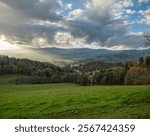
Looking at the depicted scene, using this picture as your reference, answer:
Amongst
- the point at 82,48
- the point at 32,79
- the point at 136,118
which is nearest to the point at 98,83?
the point at 82,48

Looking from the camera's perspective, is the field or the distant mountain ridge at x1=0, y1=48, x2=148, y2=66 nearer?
the field

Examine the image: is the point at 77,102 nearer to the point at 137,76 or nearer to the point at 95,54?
the point at 95,54

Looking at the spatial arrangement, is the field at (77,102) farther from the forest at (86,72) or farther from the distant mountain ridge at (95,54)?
the distant mountain ridge at (95,54)

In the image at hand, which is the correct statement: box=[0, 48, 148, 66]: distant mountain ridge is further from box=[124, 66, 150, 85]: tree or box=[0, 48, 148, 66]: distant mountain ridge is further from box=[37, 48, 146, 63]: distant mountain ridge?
box=[124, 66, 150, 85]: tree

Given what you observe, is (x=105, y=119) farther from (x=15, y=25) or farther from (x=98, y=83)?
(x=15, y=25)

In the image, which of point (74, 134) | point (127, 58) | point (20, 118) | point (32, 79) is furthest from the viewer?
point (32, 79)

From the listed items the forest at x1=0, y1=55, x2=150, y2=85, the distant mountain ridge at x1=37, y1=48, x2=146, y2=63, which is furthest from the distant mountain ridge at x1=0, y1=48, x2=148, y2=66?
the forest at x1=0, y1=55, x2=150, y2=85

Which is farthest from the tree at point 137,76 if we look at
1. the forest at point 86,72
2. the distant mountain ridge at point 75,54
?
the distant mountain ridge at point 75,54
